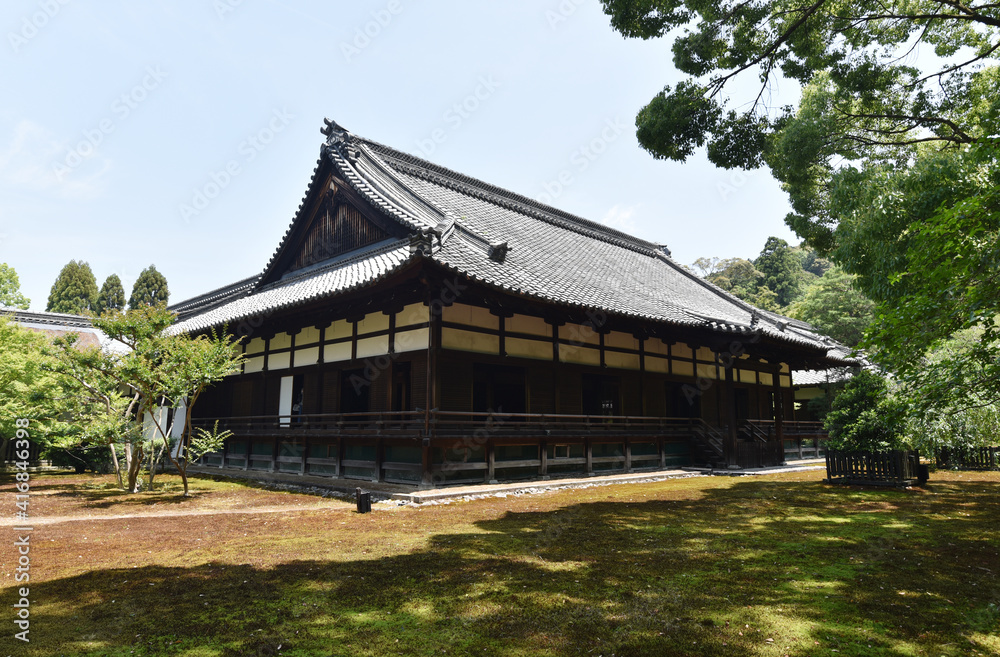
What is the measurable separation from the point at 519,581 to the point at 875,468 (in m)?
11.5

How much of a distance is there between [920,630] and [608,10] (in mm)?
10514

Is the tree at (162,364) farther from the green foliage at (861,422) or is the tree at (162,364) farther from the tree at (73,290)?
the tree at (73,290)

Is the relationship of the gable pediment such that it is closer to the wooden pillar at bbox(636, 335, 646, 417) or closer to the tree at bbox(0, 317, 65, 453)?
the tree at bbox(0, 317, 65, 453)

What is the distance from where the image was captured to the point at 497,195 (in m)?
23.1

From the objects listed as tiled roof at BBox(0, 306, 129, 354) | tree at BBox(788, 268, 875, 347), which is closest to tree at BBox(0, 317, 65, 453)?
tiled roof at BBox(0, 306, 129, 354)

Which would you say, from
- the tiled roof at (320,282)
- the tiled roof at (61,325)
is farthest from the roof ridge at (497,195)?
the tiled roof at (61,325)

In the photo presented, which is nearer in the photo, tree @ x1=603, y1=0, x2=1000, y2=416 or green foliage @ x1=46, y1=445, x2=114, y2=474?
tree @ x1=603, y1=0, x2=1000, y2=416

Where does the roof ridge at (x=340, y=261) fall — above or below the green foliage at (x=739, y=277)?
below

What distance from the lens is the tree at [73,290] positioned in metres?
46.4

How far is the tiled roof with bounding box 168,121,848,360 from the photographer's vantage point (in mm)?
13430

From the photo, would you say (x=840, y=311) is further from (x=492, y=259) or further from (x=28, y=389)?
(x=28, y=389)

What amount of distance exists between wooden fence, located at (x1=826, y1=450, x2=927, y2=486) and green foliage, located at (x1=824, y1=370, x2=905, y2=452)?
207 millimetres

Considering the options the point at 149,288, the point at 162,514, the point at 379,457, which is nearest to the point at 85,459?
the point at 162,514

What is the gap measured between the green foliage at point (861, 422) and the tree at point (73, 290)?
5422 centimetres
